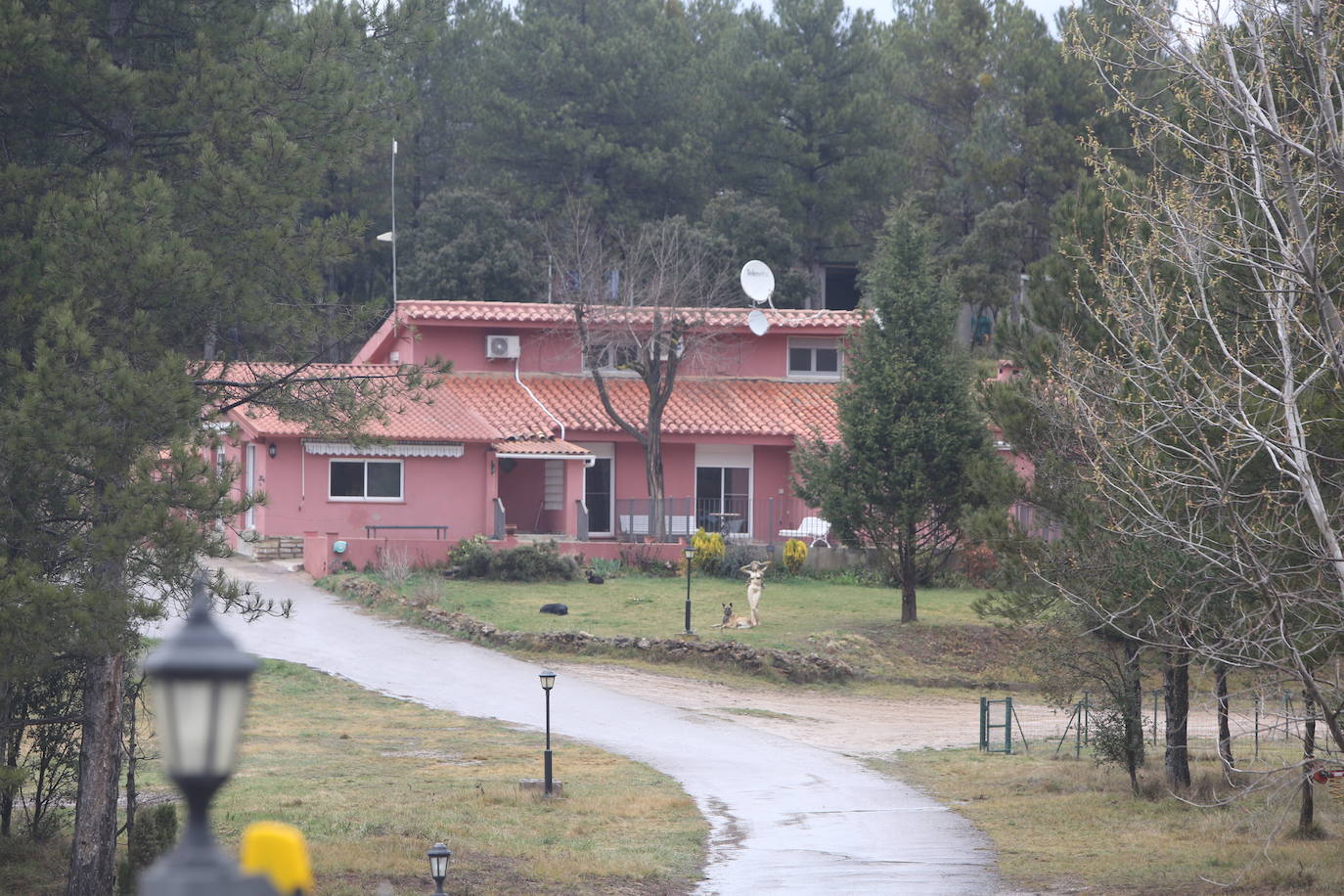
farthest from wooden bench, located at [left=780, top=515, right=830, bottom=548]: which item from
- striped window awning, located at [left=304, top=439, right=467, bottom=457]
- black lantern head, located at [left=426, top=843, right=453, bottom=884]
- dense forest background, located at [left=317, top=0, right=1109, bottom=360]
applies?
black lantern head, located at [left=426, top=843, right=453, bottom=884]

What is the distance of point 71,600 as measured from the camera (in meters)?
11.5

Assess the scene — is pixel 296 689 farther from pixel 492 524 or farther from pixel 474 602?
pixel 492 524

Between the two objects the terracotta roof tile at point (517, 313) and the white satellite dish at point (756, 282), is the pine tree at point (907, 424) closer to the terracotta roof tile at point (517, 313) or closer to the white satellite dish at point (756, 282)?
the terracotta roof tile at point (517, 313)

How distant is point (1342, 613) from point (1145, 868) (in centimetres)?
469

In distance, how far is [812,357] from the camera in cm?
4366

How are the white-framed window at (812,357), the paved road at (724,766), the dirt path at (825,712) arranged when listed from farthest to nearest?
1. the white-framed window at (812,357)
2. the dirt path at (825,712)
3. the paved road at (724,766)

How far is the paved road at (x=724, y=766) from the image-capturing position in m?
13.6

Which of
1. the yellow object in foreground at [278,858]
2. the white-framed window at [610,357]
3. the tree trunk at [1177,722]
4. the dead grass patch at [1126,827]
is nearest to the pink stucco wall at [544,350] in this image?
the white-framed window at [610,357]

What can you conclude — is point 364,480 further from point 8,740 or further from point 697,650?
point 8,740

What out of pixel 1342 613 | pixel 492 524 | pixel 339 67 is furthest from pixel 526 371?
pixel 1342 613

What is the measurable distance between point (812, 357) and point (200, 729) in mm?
41096

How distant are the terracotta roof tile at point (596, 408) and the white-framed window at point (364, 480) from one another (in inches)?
39.9

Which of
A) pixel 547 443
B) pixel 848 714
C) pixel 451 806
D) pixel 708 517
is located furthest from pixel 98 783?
pixel 708 517

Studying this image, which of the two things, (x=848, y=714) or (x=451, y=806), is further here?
(x=848, y=714)
